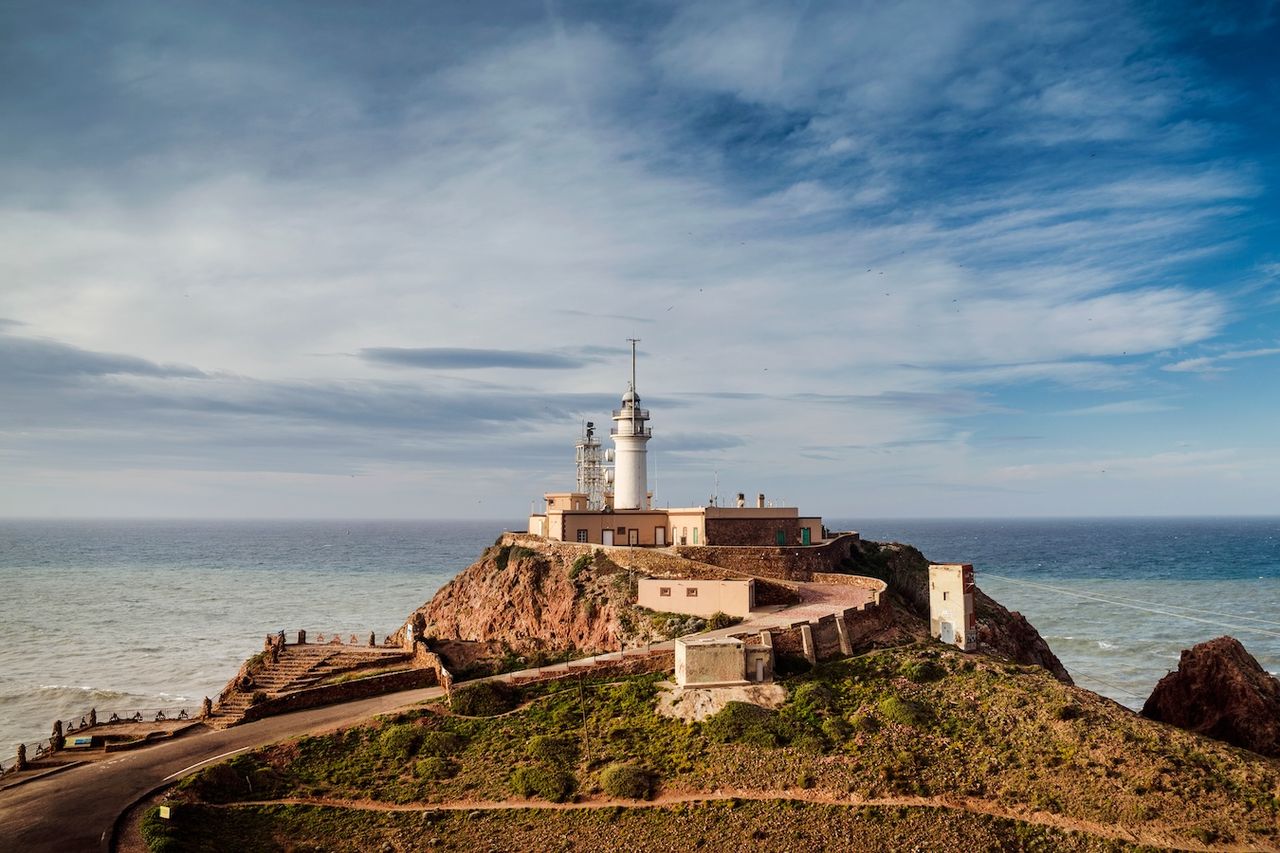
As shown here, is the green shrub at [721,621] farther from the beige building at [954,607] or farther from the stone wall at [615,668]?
the beige building at [954,607]

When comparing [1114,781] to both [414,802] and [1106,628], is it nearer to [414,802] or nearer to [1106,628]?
[414,802]

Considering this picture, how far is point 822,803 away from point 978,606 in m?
26.8

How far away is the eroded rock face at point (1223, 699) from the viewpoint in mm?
34750

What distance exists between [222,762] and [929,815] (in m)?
23.1

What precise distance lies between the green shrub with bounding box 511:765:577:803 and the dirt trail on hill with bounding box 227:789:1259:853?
0.27 metres

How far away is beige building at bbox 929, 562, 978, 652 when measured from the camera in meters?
36.8

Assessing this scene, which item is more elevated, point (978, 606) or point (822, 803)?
point (978, 606)

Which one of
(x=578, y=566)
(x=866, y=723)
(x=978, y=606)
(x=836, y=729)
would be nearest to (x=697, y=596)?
(x=578, y=566)

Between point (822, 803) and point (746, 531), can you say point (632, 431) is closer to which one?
point (746, 531)

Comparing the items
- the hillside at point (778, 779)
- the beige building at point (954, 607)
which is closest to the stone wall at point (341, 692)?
the hillside at point (778, 779)

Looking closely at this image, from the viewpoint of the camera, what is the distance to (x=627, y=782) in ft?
83.6

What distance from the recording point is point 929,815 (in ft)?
77.7

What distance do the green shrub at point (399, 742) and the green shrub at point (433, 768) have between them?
1025mm

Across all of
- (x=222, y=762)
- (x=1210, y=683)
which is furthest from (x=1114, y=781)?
(x=222, y=762)
